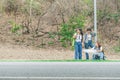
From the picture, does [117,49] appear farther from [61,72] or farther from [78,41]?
[61,72]

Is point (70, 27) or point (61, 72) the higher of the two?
point (70, 27)

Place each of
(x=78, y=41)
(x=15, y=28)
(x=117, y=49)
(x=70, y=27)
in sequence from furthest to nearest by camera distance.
Result: (x=15, y=28) < (x=70, y=27) < (x=117, y=49) < (x=78, y=41)

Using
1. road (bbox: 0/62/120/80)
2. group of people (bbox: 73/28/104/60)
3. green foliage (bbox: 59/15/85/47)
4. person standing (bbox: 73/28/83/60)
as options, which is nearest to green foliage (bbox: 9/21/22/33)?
green foliage (bbox: 59/15/85/47)

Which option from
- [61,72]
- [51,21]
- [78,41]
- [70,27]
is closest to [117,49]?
[70,27]

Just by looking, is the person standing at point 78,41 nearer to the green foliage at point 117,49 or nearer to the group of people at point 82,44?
the group of people at point 82,44

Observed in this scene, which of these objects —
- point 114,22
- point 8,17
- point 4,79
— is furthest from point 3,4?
point 4,79

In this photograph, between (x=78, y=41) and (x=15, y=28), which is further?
(x=15, y=28)

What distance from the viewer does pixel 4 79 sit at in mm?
11086

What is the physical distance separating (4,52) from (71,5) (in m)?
5.61

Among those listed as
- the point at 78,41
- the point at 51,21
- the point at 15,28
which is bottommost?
the point at 78,41

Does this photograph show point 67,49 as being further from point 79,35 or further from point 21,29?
point 79,35

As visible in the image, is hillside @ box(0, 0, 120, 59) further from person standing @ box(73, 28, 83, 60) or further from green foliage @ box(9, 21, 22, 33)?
person standing @ box(73, 28, 83, 60)

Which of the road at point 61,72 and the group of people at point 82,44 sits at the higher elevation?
the group of people at point 82,44

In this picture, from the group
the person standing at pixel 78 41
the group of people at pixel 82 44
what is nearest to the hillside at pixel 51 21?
the group of people at pixel 82 44
